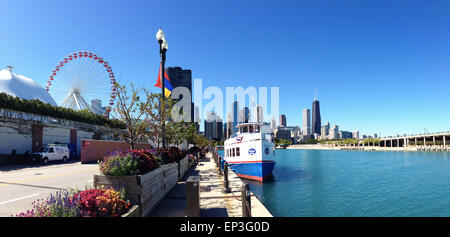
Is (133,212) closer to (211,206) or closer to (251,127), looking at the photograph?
(211,206)

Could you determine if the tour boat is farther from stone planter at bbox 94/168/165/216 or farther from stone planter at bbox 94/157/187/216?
stone planter at bbox 94/168/165/216

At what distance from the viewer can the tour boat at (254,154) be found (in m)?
24.1

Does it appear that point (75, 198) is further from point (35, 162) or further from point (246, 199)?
point (35, 162)

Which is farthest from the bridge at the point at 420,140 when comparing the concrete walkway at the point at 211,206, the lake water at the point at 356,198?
the concrete walkway at the point at 211,206

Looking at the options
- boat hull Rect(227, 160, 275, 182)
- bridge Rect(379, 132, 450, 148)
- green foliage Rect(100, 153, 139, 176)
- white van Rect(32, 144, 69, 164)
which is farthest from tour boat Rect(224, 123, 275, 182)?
Answer: bridge Rect(379, 132, 450, 148)

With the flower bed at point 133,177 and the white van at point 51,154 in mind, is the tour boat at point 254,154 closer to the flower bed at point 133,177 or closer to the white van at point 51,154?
the flower bed at point 133,177

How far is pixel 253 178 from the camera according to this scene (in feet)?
84.3

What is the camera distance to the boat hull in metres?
24.3

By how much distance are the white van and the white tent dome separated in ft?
163

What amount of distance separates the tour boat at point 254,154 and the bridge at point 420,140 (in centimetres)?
14021

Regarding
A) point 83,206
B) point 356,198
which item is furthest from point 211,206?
point 356,198

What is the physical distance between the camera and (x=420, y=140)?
14150 centimetres

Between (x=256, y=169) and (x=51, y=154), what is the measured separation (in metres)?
24.4
